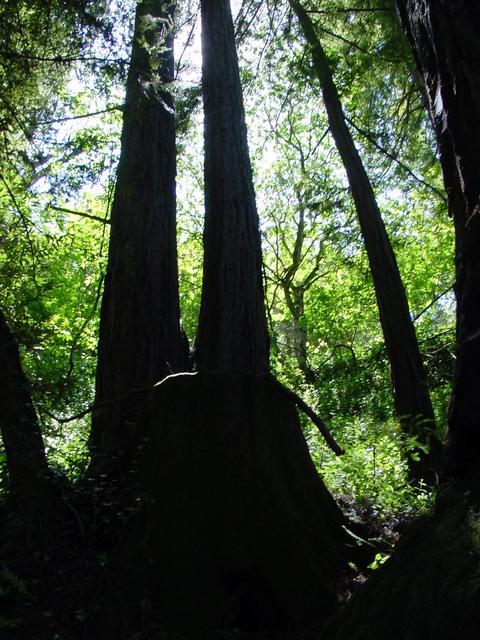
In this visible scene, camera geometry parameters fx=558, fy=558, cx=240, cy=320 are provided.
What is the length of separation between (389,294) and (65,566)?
644 centimetres

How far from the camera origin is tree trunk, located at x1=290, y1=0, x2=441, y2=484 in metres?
7.82

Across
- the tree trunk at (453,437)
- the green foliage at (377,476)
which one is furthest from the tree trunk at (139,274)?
the tree trunk at (453,437)

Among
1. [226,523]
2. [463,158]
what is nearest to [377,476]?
[226,523]

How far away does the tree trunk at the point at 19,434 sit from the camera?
3.74m

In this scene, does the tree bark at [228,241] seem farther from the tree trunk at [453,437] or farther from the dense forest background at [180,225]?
the tree trunk at [453,437]

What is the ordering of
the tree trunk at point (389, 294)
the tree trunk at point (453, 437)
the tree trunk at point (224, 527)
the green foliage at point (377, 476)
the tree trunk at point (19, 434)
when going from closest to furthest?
1. the tree trunk at point (453, 437)
2. the tree trunk at point (224, 527)
3. the tree trunk at point (19, 434)
4. the green foliage at point (377, 476)
5. the tree trunk at point (389, 294)

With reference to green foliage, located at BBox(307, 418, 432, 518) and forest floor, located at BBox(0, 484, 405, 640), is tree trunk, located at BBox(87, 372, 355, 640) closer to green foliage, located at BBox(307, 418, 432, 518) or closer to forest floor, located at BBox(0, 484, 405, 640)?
forest floor, located at BBox(0, 484, 405, 640)

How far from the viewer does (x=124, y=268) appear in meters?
6.01

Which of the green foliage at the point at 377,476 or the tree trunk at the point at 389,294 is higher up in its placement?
the tree trunk at the point at 389,294

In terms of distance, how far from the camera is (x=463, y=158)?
200 centimetres

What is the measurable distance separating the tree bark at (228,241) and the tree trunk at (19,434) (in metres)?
1.50

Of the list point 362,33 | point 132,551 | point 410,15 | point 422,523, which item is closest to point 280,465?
point 132,551

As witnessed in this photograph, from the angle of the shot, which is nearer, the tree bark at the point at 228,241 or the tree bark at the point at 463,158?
the tree bark at the point at 463,158

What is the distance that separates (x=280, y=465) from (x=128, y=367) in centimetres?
228
